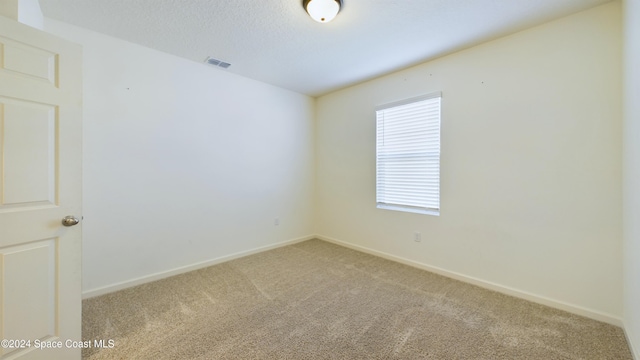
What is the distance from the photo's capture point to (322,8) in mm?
1906

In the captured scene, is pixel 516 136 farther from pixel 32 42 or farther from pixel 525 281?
pixel 32 42

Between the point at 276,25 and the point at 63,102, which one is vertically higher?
the point at 276,25

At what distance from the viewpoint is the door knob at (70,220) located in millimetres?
1521

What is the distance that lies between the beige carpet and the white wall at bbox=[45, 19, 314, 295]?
406 millimetres

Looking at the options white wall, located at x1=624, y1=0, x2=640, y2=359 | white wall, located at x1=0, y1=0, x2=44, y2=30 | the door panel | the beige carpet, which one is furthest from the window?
white wall, located at x1=0, y1=0, x2=44, y2=30

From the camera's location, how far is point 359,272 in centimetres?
300

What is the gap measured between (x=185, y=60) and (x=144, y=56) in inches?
16.1

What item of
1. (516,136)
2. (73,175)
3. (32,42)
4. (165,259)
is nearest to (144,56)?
(32,42)

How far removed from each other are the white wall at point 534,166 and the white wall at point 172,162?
2.00 meters

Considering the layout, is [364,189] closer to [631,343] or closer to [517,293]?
[517,293]

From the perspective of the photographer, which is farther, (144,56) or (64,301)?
(144,56)

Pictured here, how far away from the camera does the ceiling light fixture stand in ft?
6.17

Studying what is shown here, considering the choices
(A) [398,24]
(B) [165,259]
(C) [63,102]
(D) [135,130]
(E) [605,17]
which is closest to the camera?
(C) [63,102]

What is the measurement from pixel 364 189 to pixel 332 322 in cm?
208
